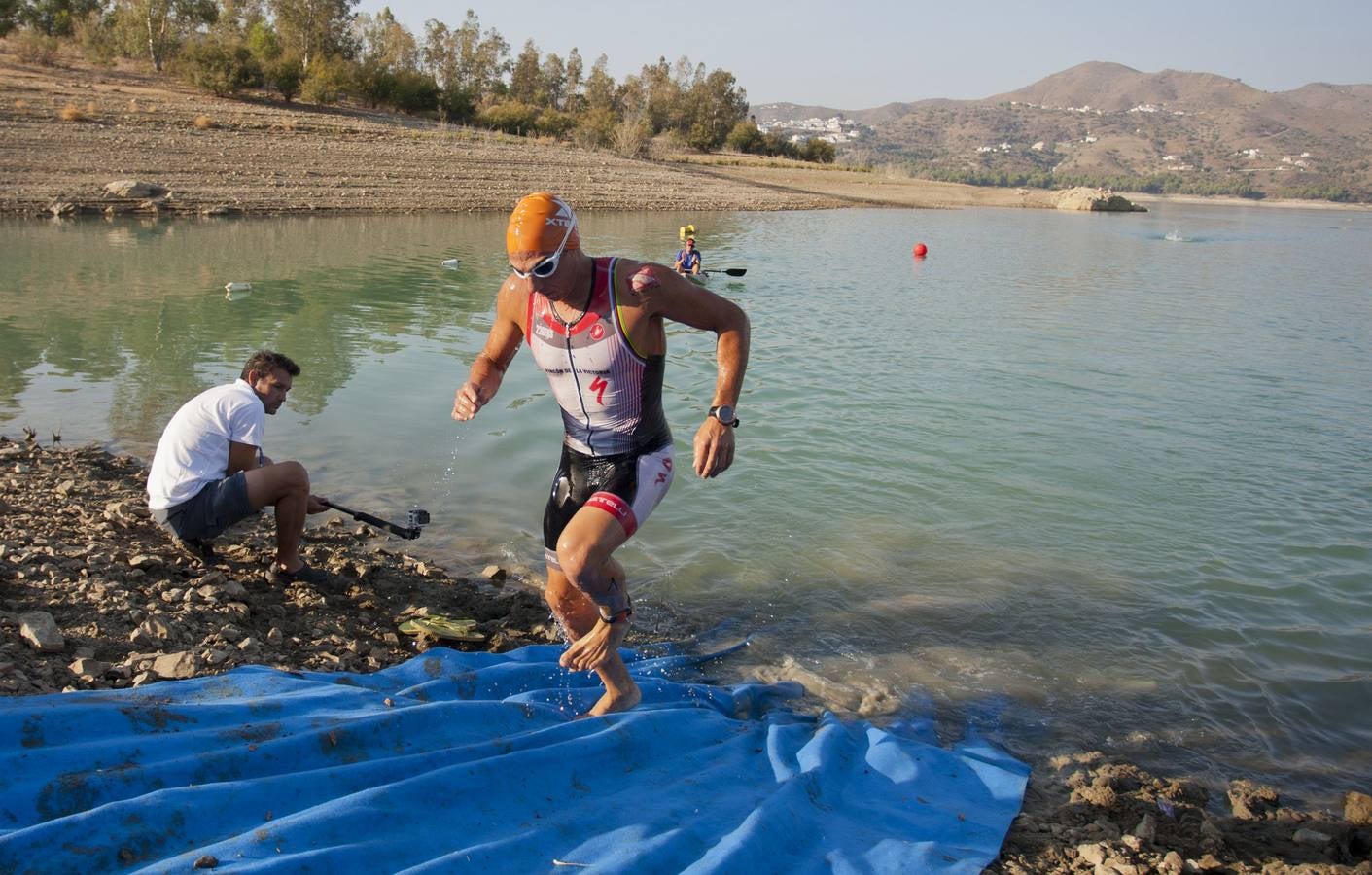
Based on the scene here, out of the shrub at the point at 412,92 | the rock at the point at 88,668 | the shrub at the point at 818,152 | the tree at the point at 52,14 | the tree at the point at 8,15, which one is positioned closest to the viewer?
the rock at the point at 88,668

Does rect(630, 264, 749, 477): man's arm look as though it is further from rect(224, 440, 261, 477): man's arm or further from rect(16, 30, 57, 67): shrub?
rect(16, 30, 57, 67): shrub

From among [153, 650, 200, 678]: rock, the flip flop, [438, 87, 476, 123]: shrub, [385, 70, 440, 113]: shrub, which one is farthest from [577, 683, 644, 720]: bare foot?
[438, 87, 476, 123]: shrub

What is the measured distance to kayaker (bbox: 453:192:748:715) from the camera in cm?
439

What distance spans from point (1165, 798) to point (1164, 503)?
204 inches

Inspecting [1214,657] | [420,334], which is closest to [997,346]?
[420,334]

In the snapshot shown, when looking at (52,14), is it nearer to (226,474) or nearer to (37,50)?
(37,50)

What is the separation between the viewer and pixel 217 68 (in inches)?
1858

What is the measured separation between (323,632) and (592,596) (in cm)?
203

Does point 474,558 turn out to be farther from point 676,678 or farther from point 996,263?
point 996,263

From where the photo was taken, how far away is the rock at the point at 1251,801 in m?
4.63

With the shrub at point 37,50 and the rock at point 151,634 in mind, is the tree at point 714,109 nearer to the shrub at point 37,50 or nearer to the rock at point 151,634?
the shrub at point 37,50

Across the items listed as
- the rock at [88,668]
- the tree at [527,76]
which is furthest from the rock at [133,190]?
the tree at [527,76]

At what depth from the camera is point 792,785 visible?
416 centimetres

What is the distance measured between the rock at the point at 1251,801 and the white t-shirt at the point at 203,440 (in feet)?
18.8
